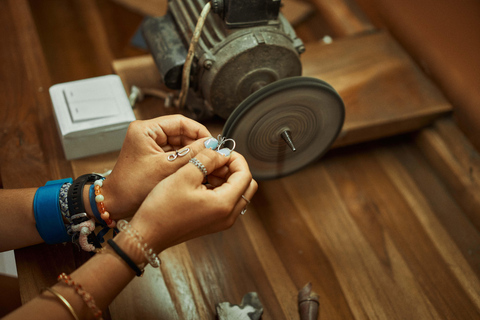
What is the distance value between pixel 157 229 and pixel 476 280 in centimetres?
103

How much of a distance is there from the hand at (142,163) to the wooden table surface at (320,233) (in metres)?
0.24

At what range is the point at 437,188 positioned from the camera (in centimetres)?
149

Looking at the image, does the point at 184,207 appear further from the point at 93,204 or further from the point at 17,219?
the point at 17,219

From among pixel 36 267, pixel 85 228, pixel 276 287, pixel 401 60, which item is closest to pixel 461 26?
pixel 401 60

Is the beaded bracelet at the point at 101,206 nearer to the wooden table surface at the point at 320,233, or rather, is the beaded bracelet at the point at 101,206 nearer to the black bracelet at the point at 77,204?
the black bracelet at the point at 77,204

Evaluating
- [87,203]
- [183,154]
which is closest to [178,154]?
[183,154]

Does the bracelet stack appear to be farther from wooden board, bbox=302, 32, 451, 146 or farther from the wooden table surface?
wooden board, bbox=302, 32, 451, 146

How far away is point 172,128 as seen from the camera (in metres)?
0.99

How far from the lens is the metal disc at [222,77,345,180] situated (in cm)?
105

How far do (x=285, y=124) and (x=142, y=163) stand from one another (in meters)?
0.43

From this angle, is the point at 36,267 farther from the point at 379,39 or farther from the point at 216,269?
the point at 379,39

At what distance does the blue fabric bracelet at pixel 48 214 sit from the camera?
0.96 m

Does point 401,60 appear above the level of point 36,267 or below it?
above

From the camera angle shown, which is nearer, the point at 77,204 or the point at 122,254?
the point at 122,254
